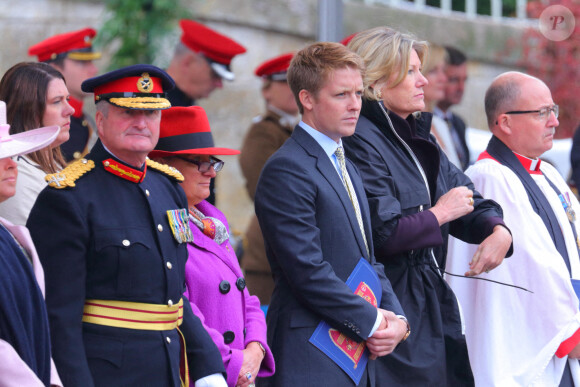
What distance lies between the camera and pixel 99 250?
341cm

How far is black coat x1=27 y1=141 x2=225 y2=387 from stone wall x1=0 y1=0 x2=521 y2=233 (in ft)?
18.8

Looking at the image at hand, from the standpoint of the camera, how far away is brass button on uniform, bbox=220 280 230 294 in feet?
13.2

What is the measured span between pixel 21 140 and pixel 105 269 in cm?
56

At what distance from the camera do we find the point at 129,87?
3.67m

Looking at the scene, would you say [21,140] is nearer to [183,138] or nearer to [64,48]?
[183,138]

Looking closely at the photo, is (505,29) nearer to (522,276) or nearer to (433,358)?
(522,276)

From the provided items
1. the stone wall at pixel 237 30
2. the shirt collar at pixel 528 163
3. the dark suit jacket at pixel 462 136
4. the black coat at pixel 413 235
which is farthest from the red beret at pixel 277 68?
the stone wall at pixel 237 30

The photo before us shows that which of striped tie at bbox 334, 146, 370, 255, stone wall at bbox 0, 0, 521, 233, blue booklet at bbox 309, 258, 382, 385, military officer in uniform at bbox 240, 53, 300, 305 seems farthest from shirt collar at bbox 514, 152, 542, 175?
stone wall at bbox 0, 0, 521, 233

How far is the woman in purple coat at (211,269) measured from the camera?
13.1 ft

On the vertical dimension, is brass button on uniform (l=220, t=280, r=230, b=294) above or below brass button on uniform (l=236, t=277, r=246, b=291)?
above

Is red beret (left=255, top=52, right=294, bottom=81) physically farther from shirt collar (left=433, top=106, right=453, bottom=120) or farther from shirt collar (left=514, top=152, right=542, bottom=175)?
shirt collar (left=514, top=152, right=542, bottom=175)

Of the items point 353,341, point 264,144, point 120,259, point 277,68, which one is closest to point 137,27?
point 277,68

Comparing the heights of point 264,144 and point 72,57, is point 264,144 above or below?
below

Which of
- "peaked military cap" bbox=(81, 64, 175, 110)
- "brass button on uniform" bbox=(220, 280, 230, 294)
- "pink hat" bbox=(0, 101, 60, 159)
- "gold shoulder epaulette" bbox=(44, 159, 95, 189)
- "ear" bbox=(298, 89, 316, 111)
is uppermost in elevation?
"peaked military cap" bbox=(81, 64, 175, 110)
